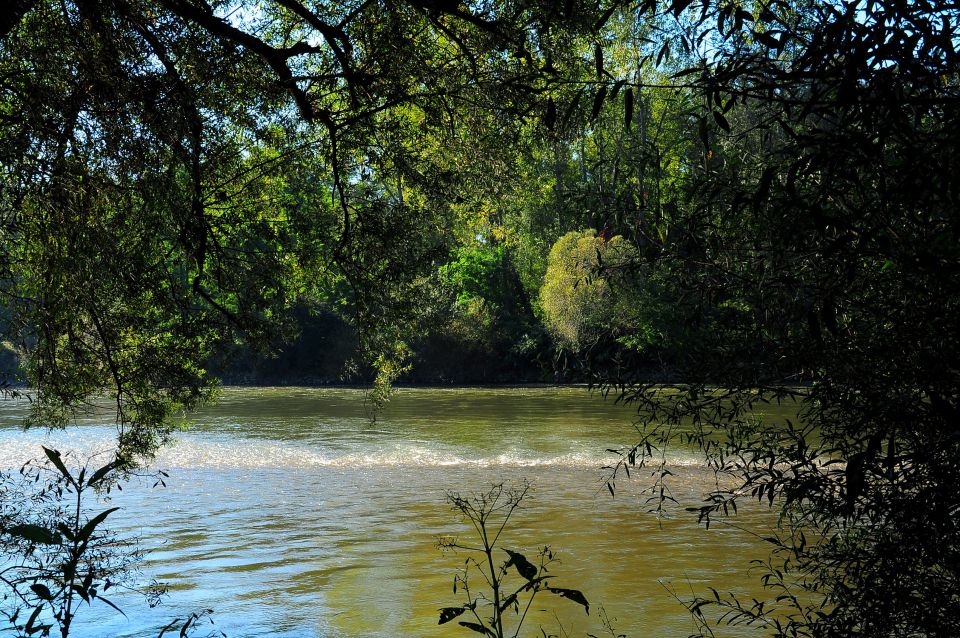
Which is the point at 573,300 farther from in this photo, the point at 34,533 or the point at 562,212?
the point at 34,533

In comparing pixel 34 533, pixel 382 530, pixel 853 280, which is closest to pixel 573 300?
pixel 382 530

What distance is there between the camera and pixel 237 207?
7.66 meters

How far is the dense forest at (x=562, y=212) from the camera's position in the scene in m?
2.94

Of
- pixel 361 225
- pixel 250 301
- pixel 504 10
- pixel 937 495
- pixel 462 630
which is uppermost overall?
pixel 504 10

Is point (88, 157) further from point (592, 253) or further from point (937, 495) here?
point (592, 253)

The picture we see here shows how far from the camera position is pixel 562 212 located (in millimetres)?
6766

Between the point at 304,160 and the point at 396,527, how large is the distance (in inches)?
196

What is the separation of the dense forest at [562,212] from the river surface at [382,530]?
45.8 inches

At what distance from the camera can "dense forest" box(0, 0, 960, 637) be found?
9.66ft

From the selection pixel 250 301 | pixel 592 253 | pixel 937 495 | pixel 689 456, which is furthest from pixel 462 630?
pixel 592 253

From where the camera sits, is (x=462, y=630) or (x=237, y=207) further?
(x=237, y=207)

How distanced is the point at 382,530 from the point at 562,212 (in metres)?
5.60

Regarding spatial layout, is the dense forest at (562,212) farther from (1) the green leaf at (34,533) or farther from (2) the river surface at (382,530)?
(2) the river surface at (382,530)

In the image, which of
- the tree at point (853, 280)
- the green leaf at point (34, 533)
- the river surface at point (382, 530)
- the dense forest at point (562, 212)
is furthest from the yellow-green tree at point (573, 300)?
the green leaf at point (34, 533)
